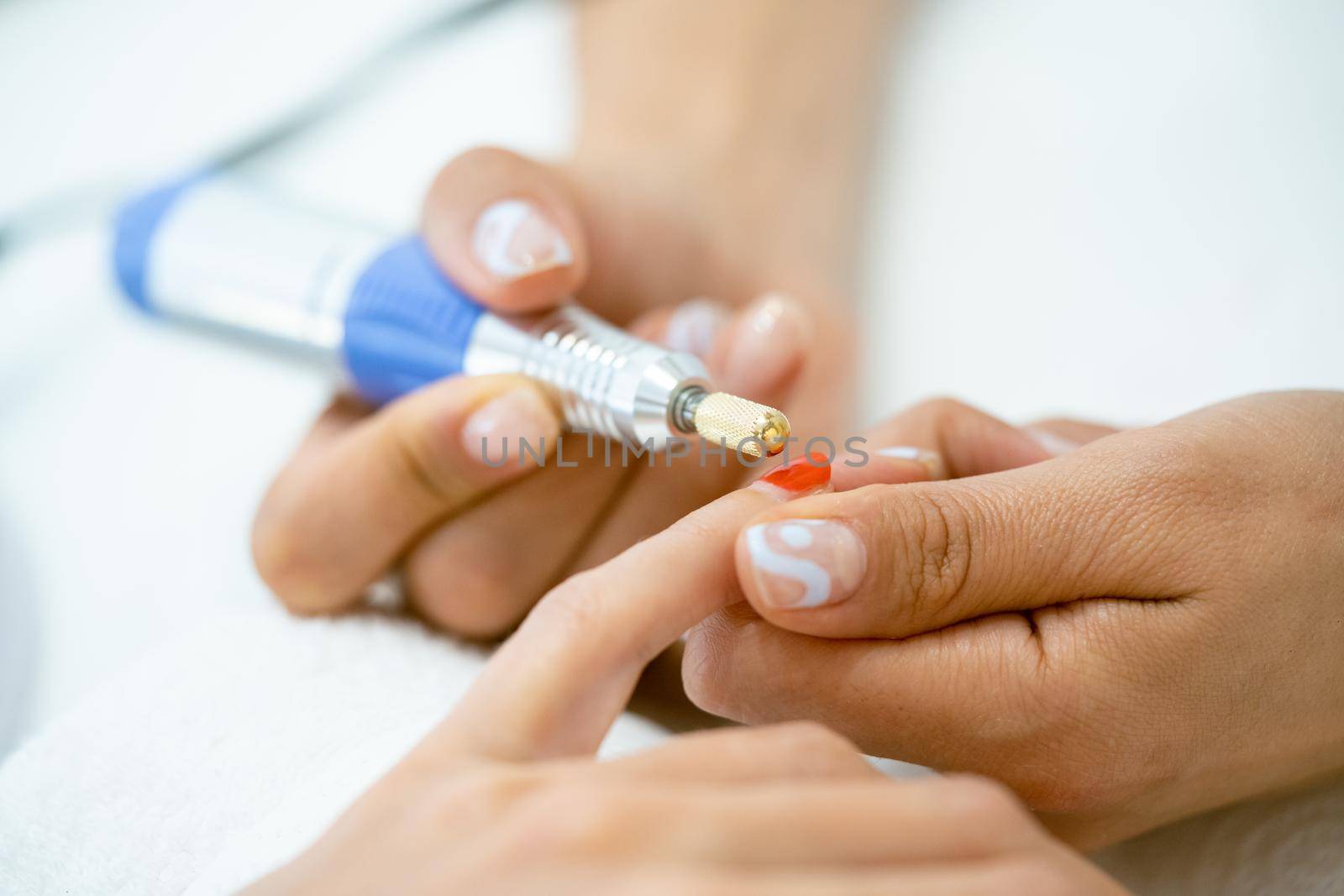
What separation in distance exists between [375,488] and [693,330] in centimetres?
20

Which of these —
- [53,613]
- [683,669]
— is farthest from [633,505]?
[53,613]

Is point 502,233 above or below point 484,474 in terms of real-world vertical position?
above

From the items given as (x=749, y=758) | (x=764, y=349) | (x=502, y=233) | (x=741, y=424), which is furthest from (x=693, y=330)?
(x=749, y=758)

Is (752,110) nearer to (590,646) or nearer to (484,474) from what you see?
(484,474)

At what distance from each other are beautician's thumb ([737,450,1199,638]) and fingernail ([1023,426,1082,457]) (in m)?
0.11

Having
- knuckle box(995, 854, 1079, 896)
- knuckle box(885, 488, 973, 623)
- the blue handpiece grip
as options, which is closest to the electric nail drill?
the blue handpiece grip

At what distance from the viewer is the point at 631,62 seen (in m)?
0.83

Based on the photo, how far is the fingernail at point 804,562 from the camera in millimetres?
343

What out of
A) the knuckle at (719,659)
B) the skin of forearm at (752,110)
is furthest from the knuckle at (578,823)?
the skin of forearm at (752,110)

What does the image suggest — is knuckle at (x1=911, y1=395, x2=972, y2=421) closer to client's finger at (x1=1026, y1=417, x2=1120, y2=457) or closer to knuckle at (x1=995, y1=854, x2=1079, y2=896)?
client's finger at (x1=1026, y1=417, x2=1120, y2=457)

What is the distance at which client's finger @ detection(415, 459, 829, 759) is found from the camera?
309 mm

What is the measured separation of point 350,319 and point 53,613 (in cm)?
24

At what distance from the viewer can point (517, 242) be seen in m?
0.51

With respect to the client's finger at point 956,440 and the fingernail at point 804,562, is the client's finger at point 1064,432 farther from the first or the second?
the fingernail at point 804,562
